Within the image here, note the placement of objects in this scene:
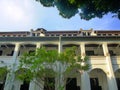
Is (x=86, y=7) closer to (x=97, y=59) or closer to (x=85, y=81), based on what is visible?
(x=85, y=81)

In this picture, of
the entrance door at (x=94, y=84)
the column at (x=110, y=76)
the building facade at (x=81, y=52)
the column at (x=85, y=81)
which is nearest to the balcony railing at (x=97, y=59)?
the building facade at (x=81, y=52)

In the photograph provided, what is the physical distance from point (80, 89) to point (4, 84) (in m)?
9.44

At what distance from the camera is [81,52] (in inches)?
945

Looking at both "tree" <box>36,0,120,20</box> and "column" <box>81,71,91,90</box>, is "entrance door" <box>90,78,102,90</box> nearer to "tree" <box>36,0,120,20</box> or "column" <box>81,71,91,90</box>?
"column" <box>81,71,91,90</box>

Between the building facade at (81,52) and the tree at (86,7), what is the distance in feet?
37.7

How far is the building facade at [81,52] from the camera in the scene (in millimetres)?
21672

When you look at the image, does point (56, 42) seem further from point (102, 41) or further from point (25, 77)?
point (25, 77)

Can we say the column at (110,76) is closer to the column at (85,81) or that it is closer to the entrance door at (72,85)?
the column at (85,81)

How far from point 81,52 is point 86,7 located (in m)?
13.2

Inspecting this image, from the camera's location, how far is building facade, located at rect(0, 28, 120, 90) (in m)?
21.7

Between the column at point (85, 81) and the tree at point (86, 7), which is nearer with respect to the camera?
the tree at point (86, 7)

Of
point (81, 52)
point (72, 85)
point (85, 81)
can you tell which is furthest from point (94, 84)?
point (81, 52)

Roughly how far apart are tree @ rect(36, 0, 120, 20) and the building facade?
452 inches

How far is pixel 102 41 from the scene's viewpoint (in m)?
25.1
